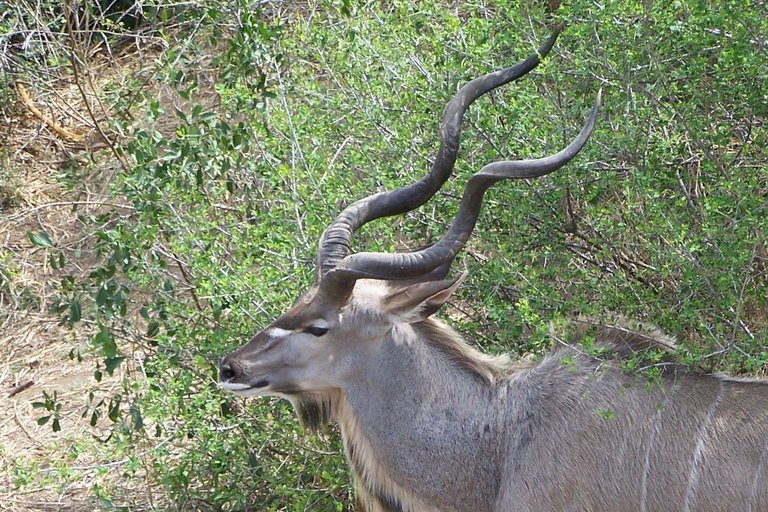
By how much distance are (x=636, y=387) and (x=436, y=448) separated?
0.64 meters

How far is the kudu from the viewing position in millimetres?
3234

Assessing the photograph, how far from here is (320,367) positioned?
354 centimetres

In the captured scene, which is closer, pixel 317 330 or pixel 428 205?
pixel 317 330

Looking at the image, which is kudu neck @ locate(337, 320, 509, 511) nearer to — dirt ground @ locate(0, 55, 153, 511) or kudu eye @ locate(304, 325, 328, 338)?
kudu eye @ locate(304, 325, 328, 338)

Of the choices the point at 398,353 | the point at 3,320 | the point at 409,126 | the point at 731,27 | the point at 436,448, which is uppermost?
the point at 731,27

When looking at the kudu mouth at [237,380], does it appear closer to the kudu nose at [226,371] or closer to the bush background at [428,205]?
the kudu nose at [226,371]

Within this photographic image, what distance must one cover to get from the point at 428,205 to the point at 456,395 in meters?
0.90

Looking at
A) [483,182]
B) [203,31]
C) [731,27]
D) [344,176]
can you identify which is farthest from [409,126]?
[203,31]

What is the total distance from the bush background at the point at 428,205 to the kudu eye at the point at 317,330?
1.62ft

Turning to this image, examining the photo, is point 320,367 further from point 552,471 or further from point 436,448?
point 552,471

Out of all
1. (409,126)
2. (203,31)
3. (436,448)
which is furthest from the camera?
(203,31)

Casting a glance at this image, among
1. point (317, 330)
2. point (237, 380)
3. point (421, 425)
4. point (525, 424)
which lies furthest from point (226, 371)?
point (525, 424)

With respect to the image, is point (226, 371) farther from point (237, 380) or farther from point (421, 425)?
point (421, 425)

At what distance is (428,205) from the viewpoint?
13.7 ft
